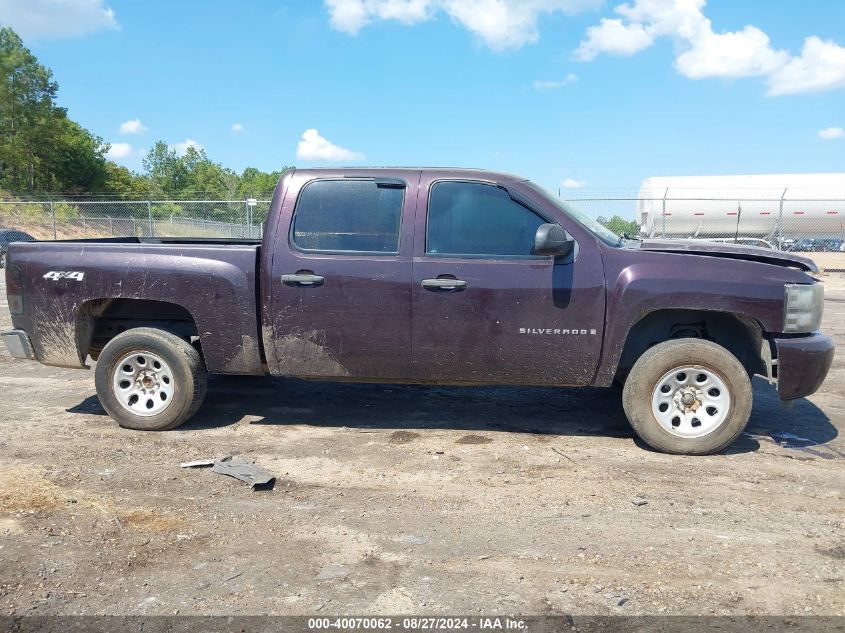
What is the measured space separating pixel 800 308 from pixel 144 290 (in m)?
4.69

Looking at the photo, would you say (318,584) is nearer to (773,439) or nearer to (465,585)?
(465,585)

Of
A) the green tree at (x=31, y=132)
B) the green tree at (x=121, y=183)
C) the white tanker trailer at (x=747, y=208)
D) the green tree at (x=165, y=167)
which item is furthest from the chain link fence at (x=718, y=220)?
the green tree at (x=165, y=167)

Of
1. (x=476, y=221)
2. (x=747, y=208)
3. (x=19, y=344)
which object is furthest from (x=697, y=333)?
(x=747, y=208)

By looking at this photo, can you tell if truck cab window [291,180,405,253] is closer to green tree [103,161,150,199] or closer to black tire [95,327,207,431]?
black tire [95,327,207,431]

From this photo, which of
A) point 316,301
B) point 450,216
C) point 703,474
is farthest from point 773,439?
point 316,301

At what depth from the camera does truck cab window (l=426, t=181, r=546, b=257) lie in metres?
4.75

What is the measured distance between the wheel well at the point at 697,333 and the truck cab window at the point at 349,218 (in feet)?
6.20

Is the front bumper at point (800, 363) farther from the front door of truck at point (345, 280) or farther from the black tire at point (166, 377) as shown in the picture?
the black tire at point (166, 377)

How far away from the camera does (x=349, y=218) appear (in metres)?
4.91

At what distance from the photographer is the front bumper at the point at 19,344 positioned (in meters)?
5.30

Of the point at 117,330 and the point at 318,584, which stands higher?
the point at 117,330

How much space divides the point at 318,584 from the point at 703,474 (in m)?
2.66

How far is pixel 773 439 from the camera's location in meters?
5.06

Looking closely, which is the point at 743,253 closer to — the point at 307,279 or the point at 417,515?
the point at 417,515
